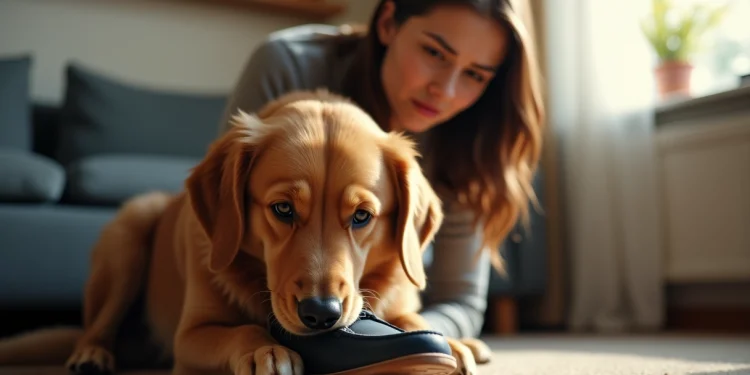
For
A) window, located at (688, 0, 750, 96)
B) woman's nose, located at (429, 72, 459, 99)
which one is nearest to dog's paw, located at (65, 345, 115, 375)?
woman's nose, located at (429, 72, 459, 99)

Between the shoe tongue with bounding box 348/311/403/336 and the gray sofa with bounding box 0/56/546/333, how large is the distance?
5.64 feet

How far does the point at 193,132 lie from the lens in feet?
12.1

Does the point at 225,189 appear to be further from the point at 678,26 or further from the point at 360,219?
the point at 678,26

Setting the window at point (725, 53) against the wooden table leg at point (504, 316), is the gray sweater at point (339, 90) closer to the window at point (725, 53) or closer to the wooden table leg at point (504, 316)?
the wooden table leg at point (504, 316)

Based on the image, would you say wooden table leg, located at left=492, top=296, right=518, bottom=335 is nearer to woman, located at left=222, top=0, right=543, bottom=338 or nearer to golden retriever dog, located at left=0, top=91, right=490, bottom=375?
woman, located at left=222, top=0, right=543, bottom=338

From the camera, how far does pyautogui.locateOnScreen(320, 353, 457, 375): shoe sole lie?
1.12 meters

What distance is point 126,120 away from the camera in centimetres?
356

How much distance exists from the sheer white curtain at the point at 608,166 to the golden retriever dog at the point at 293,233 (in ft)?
6.68

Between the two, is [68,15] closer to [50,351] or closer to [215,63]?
[215,63]

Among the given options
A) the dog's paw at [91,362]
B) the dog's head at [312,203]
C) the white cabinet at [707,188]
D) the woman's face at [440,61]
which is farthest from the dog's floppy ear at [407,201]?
the white cabinet at [707,188]

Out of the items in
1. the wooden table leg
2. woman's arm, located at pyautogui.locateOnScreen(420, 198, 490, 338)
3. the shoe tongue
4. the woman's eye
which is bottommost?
the wooden table leg

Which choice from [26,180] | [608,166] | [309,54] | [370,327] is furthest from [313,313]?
[608,166]

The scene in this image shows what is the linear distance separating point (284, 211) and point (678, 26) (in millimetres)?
2955

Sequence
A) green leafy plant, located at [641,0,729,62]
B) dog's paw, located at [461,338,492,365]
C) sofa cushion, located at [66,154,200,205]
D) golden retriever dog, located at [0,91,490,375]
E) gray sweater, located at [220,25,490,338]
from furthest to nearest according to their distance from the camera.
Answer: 1. green leafy plant, located at [641,0,729,62]
2. sofa cushion, located at [66,154,200,205]
3. gray sweater, located at [220,25,490,338]
4. dog's paw, located at [461,338,492,365]
5. golden retriever dog, located at [0,91,490,375]
